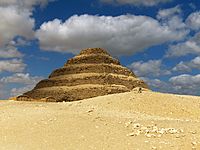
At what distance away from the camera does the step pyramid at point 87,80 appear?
40.5 meters

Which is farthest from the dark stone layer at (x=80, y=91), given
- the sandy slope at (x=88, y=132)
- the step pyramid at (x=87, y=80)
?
the sandy slope at (x=88, y=132)

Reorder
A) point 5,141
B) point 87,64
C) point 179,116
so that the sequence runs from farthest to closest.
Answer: point 87,64
point 179,116
point 5,141

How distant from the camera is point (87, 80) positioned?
144 feet

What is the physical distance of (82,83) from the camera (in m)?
43.5

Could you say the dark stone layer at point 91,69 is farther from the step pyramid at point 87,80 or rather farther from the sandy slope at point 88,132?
the sandy slope at point 88,132

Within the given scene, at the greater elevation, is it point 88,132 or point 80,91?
point 80,91

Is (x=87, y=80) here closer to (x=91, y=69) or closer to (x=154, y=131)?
(x=91, y=69)

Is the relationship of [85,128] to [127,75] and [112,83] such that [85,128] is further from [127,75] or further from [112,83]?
[127,75]

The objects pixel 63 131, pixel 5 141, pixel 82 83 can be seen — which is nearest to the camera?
pixel 5 141

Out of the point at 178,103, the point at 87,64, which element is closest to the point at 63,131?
the point at 178,103

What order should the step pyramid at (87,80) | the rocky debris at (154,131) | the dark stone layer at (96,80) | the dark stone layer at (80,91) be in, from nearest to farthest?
1. the rocky debris at (154,131)
2. the dark stone layer at (80,91)
3. the step pyramid at (87,80)
4. the dark stone layer at (96,80)

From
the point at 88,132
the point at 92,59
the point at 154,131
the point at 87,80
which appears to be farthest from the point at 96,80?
the point at 154,131

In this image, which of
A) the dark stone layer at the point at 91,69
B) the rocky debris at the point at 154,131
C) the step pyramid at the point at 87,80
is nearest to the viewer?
the rocky debris at the point at 154,131

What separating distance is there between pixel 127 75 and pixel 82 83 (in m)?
7.45
